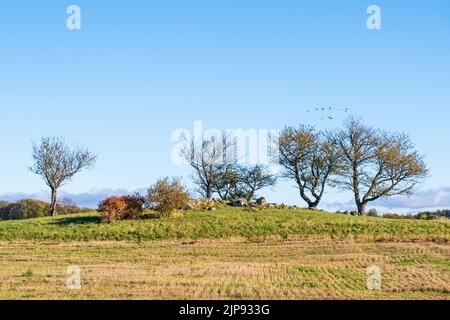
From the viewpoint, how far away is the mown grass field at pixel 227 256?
903 inches

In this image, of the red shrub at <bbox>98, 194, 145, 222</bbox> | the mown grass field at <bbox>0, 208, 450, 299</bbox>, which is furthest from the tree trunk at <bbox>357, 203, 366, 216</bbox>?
the red shrub at <bbox>98, 194, 145, 222</bbox>

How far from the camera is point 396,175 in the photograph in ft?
252

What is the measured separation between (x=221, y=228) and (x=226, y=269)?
76.6 ft

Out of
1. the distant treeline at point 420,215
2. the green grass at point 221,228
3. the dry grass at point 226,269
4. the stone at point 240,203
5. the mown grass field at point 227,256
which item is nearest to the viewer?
the dry grass at point 226,269

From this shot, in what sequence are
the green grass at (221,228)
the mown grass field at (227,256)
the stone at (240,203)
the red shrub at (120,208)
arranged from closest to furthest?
the mown grass field at (227,256)
the green grass at (221,228)
the red shrub at (120,208)
the stone at (240,203)

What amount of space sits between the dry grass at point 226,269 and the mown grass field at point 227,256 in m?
0.05

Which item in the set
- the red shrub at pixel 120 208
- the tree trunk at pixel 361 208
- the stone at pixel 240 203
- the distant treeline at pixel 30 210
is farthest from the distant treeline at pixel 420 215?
the distant treeline at pixel 30 210

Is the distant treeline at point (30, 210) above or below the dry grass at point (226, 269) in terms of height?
above

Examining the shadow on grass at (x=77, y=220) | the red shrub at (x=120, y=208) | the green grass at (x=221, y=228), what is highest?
the red shrub at (x=120, y=208)

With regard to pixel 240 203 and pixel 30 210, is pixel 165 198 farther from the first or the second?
pixel 30 210

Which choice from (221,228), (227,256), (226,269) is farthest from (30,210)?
(226,269)

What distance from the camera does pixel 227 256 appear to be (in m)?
37.9

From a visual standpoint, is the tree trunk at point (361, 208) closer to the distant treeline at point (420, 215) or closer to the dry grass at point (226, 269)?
the distant treeline at point (420, 215)

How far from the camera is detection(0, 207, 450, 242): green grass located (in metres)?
50.9
